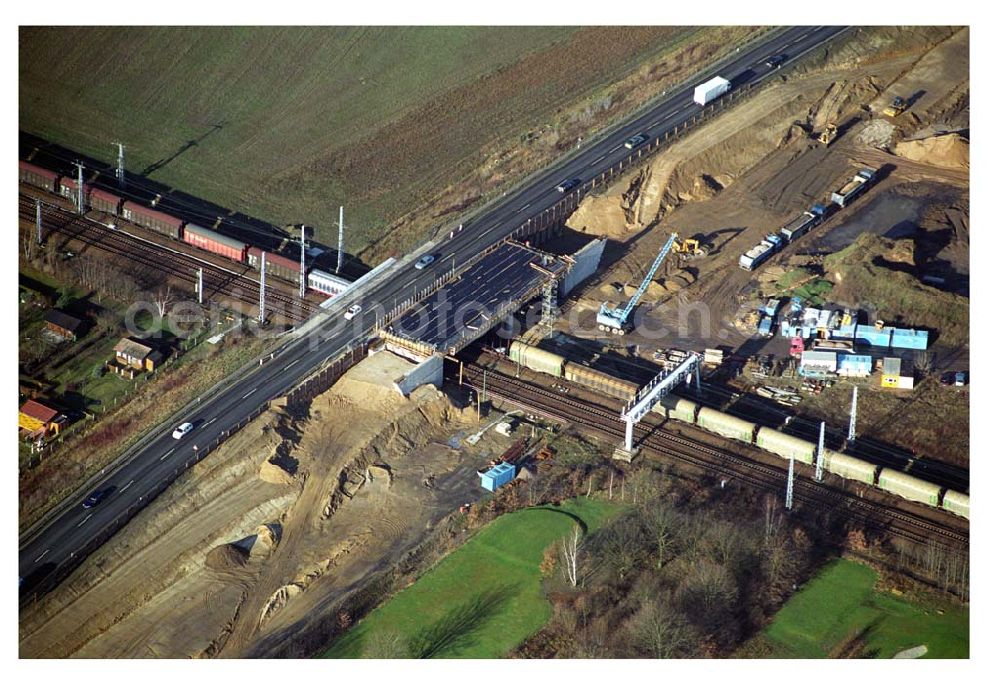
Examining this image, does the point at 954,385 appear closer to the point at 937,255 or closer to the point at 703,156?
the point at 937,255

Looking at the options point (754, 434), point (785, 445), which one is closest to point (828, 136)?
point (754, 434)

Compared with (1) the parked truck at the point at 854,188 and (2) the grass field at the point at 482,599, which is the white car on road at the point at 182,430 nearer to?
(2) the grass field at the point at 482,599

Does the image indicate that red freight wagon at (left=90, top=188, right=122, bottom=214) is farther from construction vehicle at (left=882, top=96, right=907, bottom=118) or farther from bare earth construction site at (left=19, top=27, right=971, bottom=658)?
construction vehicle at (left=882, top=96, right=907, bottom=118)

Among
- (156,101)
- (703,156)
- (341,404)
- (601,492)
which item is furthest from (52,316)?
(703,156)

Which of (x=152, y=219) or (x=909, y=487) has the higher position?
(x=152, y=219)

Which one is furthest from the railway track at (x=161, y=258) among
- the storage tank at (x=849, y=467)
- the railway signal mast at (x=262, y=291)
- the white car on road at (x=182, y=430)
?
the storage tank at (x=849, y=467)

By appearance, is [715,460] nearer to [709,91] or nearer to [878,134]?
[878,134]
